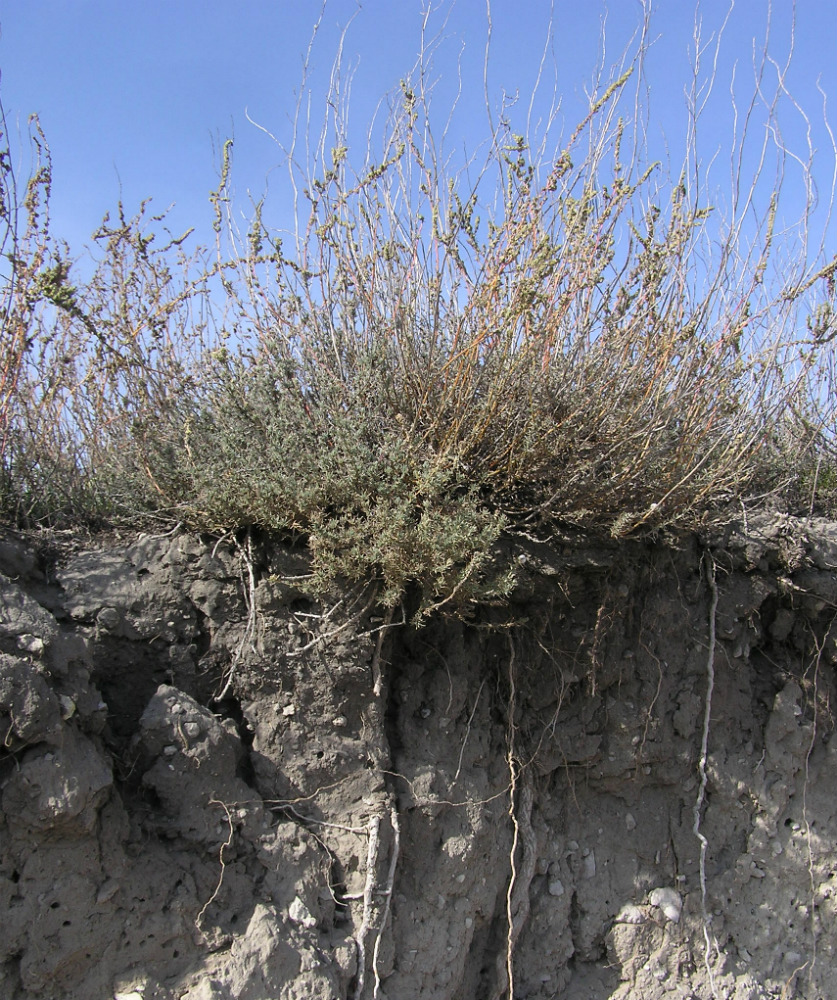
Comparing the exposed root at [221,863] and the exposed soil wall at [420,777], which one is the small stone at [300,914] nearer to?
the exposed soil wall at [420,777]

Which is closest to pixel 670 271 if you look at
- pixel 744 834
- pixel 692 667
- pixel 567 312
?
pixel 567 312

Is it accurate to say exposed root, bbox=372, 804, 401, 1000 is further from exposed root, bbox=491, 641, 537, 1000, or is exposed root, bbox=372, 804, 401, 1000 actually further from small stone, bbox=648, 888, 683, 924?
small stone, bbox=648, 888, 683, 924

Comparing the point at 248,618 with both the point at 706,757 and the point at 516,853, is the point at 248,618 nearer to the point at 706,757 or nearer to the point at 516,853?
the point at 516,853

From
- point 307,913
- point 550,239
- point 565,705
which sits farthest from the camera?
point 565,705

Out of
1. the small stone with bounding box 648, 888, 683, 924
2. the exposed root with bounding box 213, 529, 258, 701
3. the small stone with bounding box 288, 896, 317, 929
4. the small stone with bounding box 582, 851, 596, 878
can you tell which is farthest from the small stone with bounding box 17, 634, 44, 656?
the small stone with bounding box 648, 888, 683, 924

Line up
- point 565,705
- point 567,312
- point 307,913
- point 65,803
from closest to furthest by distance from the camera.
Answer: point 65,803 → point 307,913 → point 567,312 → point 565,705

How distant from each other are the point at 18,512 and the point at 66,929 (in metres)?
1.59

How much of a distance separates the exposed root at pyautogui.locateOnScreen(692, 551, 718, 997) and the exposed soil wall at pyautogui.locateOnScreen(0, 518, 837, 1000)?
0.02 metres

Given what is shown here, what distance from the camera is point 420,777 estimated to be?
3254mm

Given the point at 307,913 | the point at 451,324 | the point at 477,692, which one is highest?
the point at 451,324

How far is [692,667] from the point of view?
3936mm

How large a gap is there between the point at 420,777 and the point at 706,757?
5.05ft

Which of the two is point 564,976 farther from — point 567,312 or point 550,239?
point 550,239

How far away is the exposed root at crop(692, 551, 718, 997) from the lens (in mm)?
3686
